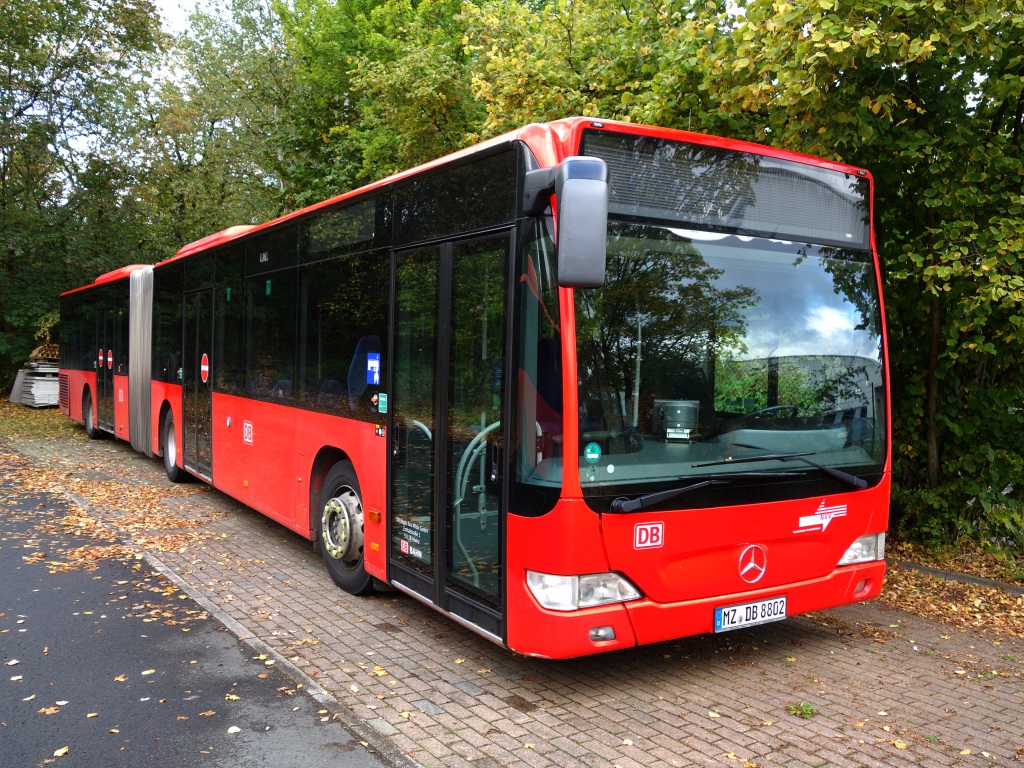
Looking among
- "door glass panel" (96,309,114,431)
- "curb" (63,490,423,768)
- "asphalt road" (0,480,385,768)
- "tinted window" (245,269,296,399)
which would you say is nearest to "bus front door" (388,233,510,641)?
"curb" (63,490,423,768)

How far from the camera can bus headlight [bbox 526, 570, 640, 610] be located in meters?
4.30

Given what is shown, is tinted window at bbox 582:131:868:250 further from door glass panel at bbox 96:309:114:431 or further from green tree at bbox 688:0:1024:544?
door glass panel at bbox 96:309:114:431

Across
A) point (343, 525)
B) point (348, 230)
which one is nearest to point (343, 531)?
point (343, 525)

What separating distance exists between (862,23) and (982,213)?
6.64 feet

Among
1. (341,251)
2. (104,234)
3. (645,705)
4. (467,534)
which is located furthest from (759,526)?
(104,234)

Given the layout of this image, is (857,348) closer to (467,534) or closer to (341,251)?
(467,534)

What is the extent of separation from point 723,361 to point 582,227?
51.7 inches

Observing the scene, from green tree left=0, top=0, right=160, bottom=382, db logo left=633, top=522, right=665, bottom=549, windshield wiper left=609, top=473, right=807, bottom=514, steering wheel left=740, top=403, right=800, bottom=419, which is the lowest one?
db logo left=633, top=522, right=665, bottom=549

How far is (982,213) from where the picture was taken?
7109mm

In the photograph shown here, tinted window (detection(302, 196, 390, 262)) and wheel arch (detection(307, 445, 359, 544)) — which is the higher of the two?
tinted window (detection(302, 196, 390, 262))

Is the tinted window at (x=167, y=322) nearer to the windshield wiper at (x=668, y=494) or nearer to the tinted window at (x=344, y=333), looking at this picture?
the tinted window at (x=344, y=333)

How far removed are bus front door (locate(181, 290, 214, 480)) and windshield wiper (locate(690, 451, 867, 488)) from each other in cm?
719

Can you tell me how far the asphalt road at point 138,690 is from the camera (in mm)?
4066

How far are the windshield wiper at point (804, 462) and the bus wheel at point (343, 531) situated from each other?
2957mm
